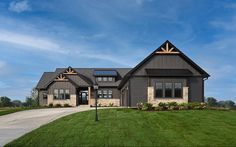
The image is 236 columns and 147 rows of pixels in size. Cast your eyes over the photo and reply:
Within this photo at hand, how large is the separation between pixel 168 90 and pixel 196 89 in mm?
3345

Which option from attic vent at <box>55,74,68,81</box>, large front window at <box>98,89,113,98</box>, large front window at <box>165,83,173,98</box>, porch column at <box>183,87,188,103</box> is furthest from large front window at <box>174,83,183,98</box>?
large front window at <box>98,89,113,98</box>

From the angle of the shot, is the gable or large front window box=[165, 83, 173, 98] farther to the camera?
the gable

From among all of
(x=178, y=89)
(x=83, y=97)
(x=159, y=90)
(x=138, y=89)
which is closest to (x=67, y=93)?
(x=83, y=97)

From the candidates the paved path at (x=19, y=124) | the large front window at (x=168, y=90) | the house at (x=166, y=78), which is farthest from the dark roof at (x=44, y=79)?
the large front window at (x=168, y=90)

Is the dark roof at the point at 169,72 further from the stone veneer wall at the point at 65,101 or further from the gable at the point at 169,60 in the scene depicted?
the stone veneer wall at the point at 65,101

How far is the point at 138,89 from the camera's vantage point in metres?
38.3

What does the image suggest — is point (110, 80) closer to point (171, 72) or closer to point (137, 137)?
point (171, 72)

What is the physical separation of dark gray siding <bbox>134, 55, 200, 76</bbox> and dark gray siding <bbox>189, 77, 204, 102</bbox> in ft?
2.32

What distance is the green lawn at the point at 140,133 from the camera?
16.8 m

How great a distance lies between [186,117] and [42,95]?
126 ft

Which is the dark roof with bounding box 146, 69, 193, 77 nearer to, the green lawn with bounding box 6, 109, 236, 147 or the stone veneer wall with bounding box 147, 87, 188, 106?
the stone veneer wall with bounding box 147, 87, 188, 106

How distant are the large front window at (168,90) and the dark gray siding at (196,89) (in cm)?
133

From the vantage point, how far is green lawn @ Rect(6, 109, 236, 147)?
1677cm

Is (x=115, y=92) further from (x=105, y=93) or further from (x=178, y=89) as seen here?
(x=178, y=89)
